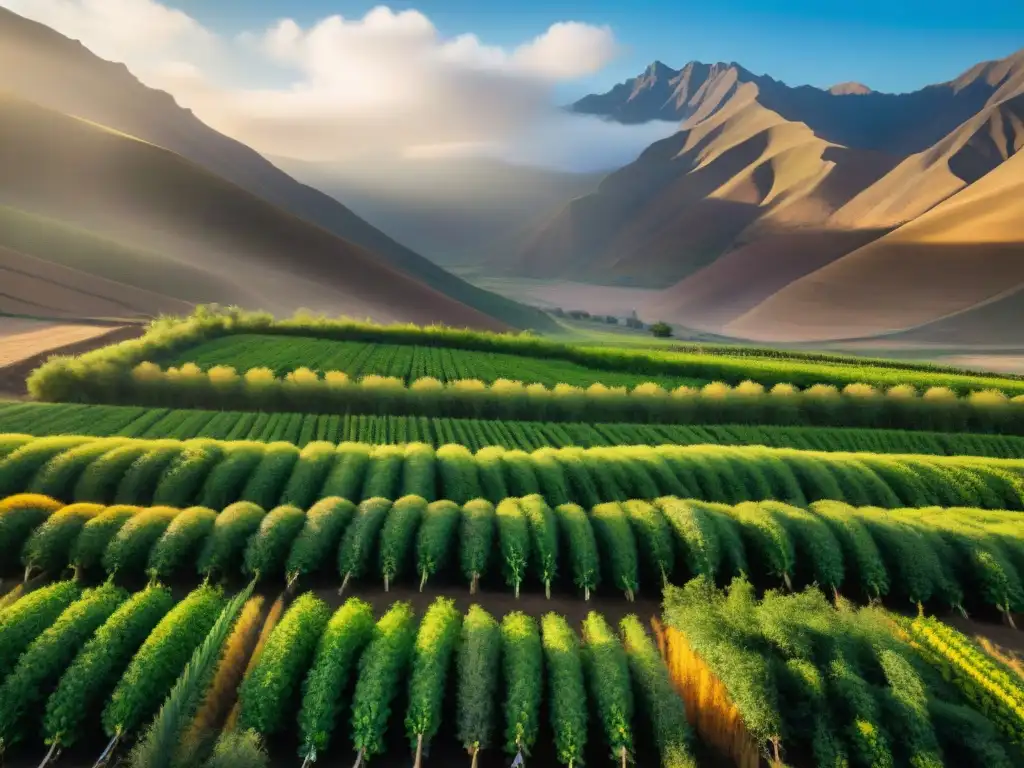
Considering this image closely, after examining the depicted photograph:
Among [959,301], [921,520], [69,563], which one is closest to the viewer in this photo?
[69,563]

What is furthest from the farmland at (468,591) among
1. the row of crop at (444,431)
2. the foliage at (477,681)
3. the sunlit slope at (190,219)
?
the sunlit slope at (190,219)

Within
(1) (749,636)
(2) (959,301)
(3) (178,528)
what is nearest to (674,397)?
(1) (749,636)

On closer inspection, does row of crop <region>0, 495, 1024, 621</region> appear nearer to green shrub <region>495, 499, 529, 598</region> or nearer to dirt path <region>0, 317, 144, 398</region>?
green shrub <region>495, 499, 529, 598</region>

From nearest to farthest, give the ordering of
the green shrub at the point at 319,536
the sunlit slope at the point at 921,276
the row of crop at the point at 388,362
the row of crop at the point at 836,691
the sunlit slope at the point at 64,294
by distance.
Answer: the row of crop at the point at 836,691 < the green shrub at the point at 319,536 < the row of crop at the point at 388,362 < the sunlit slope at the point at 64,294 < the sunlit slope at the point at 921,276

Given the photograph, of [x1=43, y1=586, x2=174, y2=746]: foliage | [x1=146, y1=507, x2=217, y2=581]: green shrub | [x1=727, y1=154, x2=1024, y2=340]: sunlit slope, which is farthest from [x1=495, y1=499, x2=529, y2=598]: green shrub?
[x1=727, y1=154, x2=1024, y2=340]: sunlit slope

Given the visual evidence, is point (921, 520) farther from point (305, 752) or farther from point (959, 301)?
point (959, 301)

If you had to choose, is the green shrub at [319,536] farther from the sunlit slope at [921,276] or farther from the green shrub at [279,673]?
the sunlit slope at [921,276]

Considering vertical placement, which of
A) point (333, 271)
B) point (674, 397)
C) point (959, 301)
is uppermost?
point (959, 301)
